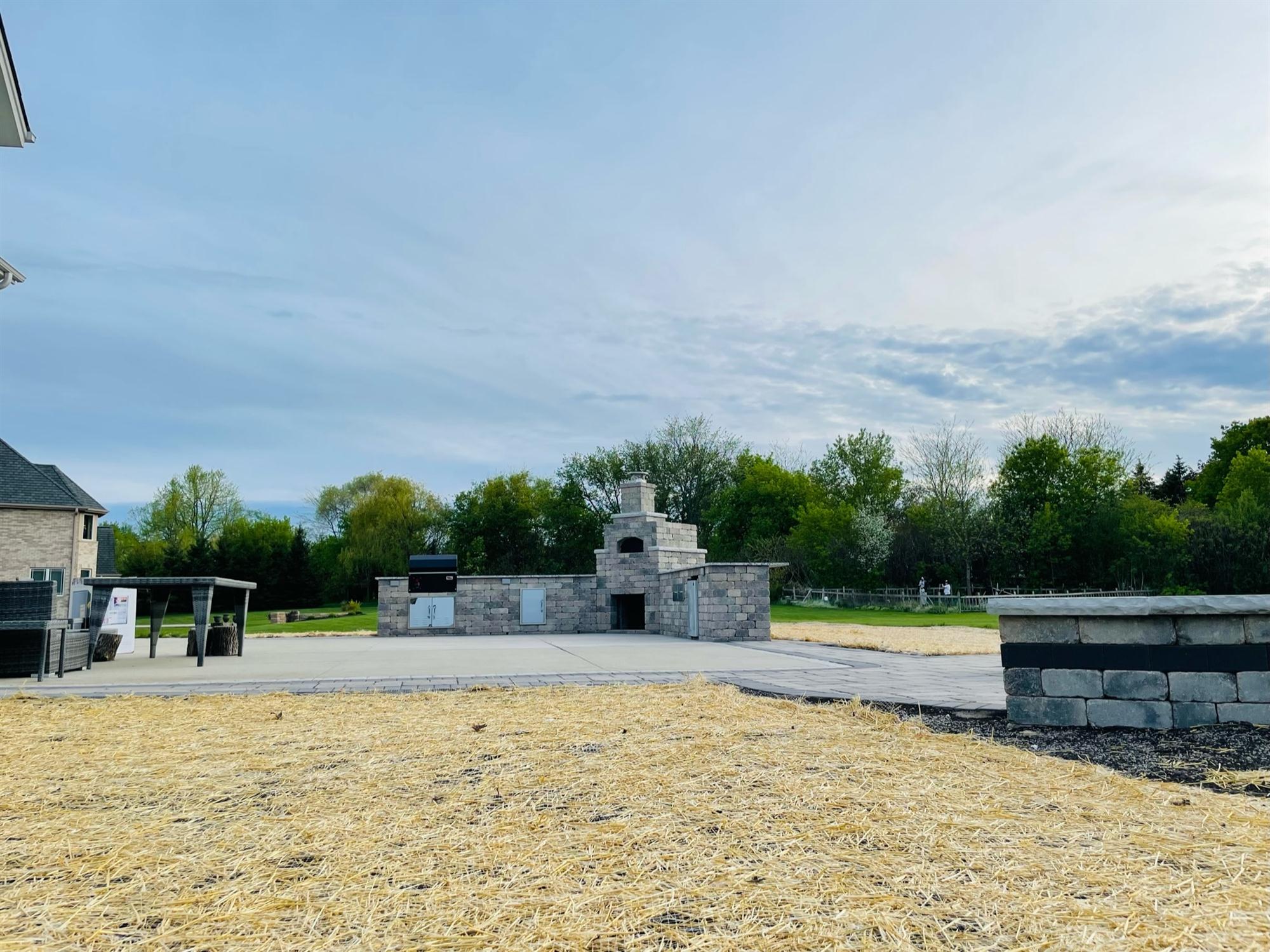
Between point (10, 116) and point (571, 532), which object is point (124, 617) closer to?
point (10, 116)

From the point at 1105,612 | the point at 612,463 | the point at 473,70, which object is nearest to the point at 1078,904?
the point at 1105,612

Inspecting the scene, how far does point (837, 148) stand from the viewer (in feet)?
32.1

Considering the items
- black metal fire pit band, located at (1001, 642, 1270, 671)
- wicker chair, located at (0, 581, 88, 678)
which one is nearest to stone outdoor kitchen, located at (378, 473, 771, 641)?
wicker chair, located at (0, 581, 88, 678)

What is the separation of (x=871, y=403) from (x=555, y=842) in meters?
37.9

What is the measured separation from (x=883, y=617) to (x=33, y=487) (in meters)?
29.8

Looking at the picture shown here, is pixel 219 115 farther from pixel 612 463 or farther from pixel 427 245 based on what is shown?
pixel 612 463

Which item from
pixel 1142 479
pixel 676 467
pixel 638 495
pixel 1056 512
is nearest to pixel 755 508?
pixel 676 467

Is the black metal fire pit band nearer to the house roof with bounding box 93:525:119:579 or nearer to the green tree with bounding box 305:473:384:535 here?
the house roof with bounding box 93:525:119:579

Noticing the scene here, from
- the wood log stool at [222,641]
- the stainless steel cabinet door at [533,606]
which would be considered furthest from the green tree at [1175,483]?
the wood log stool at [222,641]

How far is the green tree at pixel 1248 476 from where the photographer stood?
121 feet

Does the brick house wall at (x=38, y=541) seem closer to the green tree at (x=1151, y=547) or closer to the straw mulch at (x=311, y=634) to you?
the straw mulch at (x=311, y=634)

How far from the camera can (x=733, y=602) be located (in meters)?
16.9

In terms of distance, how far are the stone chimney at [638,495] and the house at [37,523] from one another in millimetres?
19875

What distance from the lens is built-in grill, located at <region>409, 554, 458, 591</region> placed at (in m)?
22.4
